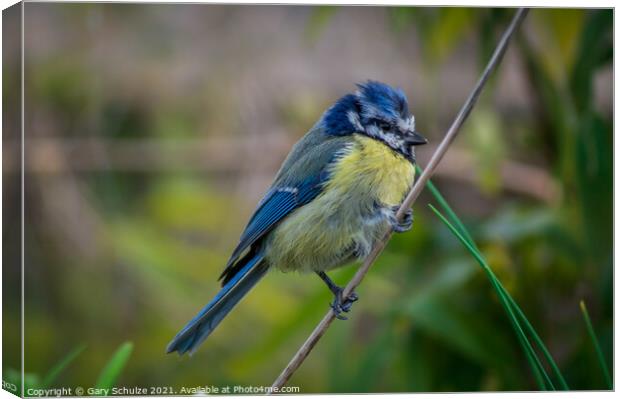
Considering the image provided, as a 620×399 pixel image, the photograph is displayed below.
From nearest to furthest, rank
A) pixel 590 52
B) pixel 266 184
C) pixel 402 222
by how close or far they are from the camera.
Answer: pixel 402 222 → pixel 590 52 → pixel 266 184

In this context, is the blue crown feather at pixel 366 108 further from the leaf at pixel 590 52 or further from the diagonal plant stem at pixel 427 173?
the leaf at pixel 590 52

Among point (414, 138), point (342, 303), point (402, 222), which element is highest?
point (414, 138)

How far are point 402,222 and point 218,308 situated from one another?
468 millimetres

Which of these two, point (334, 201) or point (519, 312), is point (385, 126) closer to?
point (334, 201)

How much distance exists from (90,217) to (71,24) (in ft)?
2.11

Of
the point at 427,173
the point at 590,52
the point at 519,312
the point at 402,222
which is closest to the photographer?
the point at 519,312

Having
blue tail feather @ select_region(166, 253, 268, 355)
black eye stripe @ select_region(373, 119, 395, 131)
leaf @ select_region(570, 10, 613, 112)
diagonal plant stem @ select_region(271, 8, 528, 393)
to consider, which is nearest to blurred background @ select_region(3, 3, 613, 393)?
leaf @ select_region(570, 10, 613, 112)

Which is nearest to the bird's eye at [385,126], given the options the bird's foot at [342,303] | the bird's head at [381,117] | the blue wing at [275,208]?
the bird's head at [381,117]

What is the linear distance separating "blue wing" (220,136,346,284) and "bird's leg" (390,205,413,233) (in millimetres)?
183

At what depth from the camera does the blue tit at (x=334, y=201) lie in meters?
1.81

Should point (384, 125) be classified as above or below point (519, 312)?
above

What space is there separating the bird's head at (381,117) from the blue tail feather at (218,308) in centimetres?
37

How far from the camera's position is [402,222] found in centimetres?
178

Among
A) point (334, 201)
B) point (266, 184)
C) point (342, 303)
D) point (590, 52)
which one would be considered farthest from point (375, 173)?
point (266, 184)
